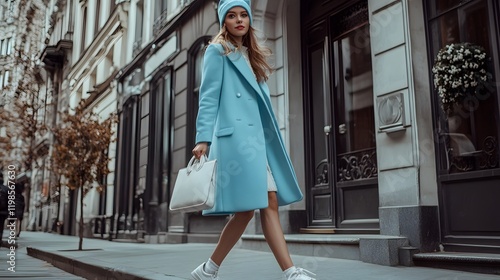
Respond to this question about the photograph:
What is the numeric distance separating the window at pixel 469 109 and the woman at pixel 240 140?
2.40 metres

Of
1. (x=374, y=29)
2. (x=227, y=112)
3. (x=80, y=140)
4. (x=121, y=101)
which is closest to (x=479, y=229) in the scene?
(x=374, y=29)

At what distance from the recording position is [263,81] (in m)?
3.62

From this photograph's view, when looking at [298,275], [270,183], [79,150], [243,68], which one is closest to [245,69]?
[243,68]

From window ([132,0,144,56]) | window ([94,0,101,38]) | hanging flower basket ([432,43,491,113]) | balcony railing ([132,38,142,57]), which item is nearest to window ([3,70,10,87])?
hanging flower basket ([432,43,491,113])

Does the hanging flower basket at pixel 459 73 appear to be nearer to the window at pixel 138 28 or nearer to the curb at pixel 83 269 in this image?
the curb at pixel 83 269

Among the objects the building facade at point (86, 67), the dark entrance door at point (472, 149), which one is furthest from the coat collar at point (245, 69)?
the building facade at point (86, 67)

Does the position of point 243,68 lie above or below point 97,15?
below

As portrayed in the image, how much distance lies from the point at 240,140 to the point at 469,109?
2891mm

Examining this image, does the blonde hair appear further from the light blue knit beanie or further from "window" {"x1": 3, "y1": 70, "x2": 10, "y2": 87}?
"window" {"x1": 3, "y1": 70, "x2": 10, "y2": 87}

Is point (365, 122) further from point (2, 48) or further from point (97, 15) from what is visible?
point (97, 15)

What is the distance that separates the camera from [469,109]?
500 cm

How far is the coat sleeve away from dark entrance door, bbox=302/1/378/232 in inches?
137

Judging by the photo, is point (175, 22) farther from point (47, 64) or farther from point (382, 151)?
point (47, 64)

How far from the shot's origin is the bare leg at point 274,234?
10.5ft
